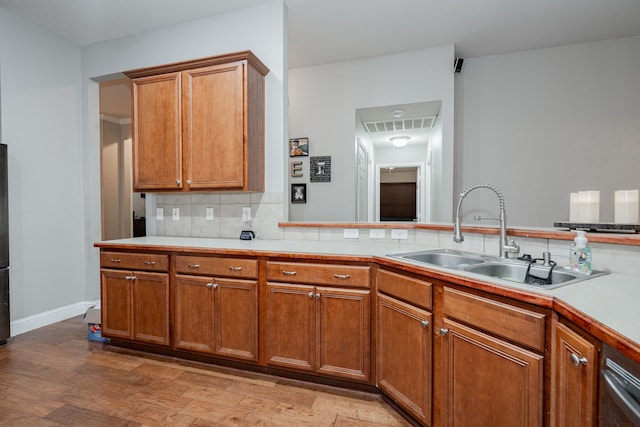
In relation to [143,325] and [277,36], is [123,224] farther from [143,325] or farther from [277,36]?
[277,36]

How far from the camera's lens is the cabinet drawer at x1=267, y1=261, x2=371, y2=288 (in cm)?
183

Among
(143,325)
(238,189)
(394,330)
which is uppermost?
(238,189)

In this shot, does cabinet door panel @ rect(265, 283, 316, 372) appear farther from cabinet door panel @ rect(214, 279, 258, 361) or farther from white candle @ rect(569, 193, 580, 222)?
white candle @ rect(569, 193, 580, 222)

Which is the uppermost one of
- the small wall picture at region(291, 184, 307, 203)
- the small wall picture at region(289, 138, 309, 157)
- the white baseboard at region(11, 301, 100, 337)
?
the small wall picture at region(289, 138, 309, 157)

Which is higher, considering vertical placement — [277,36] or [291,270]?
[277,36]

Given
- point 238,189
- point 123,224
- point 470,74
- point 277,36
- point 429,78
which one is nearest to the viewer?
point 238,189

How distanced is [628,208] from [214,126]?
2704 millimetres

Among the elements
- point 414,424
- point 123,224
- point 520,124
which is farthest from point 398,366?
point 123,224

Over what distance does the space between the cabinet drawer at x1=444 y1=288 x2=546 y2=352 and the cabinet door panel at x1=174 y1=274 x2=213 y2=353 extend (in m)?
1.58

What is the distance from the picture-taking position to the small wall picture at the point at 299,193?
3.99 meters

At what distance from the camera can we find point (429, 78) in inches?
139

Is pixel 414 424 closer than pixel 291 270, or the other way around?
pixel 414 424

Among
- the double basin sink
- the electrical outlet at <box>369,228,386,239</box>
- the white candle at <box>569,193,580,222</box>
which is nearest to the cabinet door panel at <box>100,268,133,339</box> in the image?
the electrical outlet at <box>369,228,386,239</box>

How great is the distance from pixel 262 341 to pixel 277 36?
8.16 ft
